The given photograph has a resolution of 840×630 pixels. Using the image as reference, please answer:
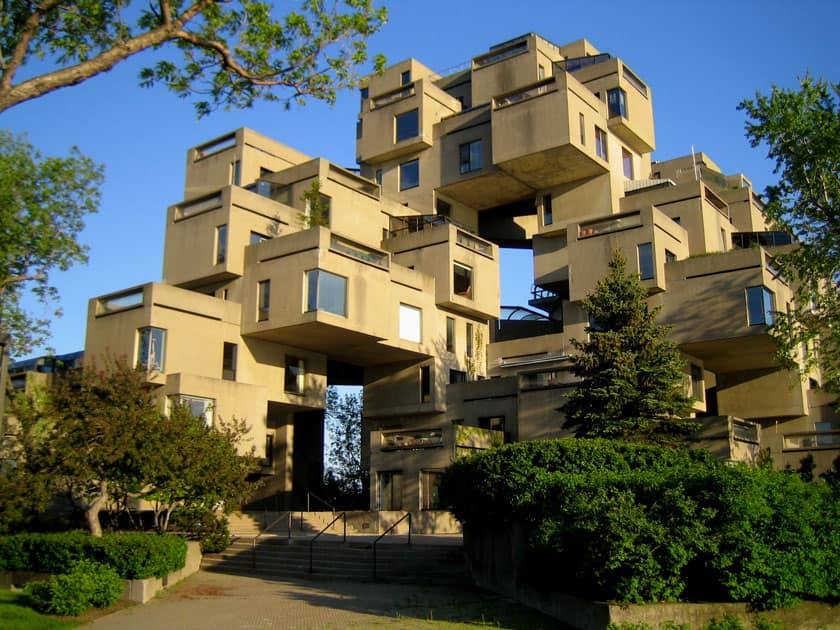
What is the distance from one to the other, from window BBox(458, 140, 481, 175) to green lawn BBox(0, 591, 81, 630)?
109ft

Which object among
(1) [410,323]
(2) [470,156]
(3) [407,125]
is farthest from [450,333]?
(3) [407,125]

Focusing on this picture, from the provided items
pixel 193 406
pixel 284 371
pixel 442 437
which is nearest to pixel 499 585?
pixel 442 437

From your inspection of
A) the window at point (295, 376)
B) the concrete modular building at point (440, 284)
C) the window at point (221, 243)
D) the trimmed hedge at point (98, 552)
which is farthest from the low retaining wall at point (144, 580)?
the window at point (221, 243)

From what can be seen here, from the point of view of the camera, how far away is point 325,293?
116ft

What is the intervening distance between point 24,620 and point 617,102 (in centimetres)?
4071

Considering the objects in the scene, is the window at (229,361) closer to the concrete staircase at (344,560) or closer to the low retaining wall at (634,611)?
the concrete staircase at (344,560)

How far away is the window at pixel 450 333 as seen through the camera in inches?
1638

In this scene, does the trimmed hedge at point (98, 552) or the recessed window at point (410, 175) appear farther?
the recessed window at point (410, 175)

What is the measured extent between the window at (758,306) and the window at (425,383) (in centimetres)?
1419

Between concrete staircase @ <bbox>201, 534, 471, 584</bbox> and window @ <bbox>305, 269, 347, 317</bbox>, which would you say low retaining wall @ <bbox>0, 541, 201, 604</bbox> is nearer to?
concrete staircase @ <bbox>201, 534, 471, 584</bbox>

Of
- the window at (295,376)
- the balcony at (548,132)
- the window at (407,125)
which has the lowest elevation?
the window at (295,376)

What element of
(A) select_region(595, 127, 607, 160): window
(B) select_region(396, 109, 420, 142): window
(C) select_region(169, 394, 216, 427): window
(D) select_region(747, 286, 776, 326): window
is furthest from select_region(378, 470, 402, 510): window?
(B) select_region(396, 109, 420, 142): window

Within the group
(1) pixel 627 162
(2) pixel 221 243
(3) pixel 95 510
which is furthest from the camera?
(1) pixel 627 162

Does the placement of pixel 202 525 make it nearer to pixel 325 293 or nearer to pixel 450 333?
pixel 325 293
